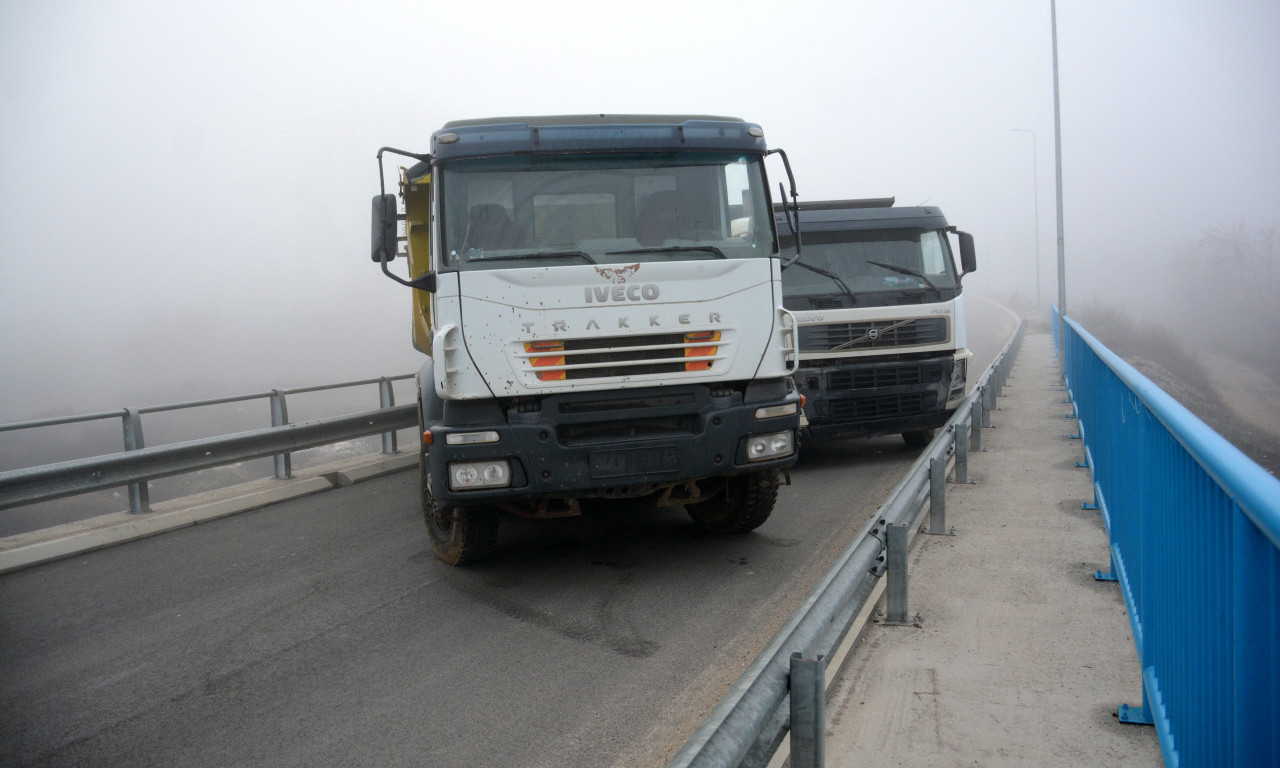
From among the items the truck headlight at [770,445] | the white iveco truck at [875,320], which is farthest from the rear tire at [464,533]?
the white iveco truck at [875,320]

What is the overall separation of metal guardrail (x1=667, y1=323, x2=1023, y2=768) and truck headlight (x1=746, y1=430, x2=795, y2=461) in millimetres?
857

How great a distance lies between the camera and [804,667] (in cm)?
298

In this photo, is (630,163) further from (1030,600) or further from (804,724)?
(804,724)

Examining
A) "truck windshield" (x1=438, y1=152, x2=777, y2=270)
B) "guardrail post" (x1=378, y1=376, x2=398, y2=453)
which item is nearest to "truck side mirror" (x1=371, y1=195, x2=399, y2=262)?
"truck windshield" (x1=438, y1=152, x2=777, y2=270)

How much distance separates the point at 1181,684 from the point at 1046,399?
1293 cm

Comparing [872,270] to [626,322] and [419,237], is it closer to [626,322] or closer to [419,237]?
[419,237]

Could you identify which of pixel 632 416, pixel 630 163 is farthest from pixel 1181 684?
pixel 630 163

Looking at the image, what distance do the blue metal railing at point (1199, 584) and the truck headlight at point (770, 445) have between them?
2148 mm

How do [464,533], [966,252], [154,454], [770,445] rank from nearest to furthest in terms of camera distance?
[770,445] → [464,533] → [154,454] → [966,252]

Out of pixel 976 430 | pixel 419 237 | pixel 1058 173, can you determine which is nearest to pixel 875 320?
pixel 976 430

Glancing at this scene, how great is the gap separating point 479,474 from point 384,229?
1.85 metres

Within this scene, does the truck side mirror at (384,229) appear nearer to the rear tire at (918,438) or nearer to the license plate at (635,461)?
the license plate at (635,461)

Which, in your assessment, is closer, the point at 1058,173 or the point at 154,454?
the point at 154,454

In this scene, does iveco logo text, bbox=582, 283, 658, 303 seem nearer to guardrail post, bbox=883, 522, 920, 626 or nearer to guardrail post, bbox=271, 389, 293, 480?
guardrail post, bbox=883, 522, 920, 626
